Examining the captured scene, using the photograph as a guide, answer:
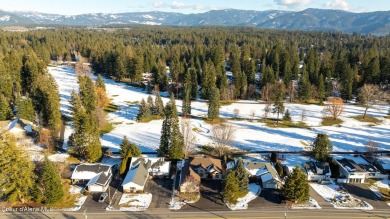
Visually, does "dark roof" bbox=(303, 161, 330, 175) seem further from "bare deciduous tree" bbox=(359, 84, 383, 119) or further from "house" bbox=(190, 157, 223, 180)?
"bare deciduous tree" bbox=(359, 84, 383, 119)

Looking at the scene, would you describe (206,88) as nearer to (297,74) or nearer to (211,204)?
(297,74)

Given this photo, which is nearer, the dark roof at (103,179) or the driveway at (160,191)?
the driveway at (160,191)

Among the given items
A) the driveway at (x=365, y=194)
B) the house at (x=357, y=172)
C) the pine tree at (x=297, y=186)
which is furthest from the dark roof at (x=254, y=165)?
the driveway at (x=365, y=194)

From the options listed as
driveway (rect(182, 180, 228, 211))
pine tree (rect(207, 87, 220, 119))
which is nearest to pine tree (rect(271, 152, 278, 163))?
driveway (rect(182, 180, 228, 211))

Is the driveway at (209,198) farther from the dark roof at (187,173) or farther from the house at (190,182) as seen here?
the dark roof at (187,173)

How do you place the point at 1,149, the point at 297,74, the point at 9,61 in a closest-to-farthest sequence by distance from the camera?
the point at 1,149
the point at 9,61
the point at 297,74

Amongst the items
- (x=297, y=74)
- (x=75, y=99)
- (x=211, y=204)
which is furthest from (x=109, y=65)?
(x=211, y=204)
